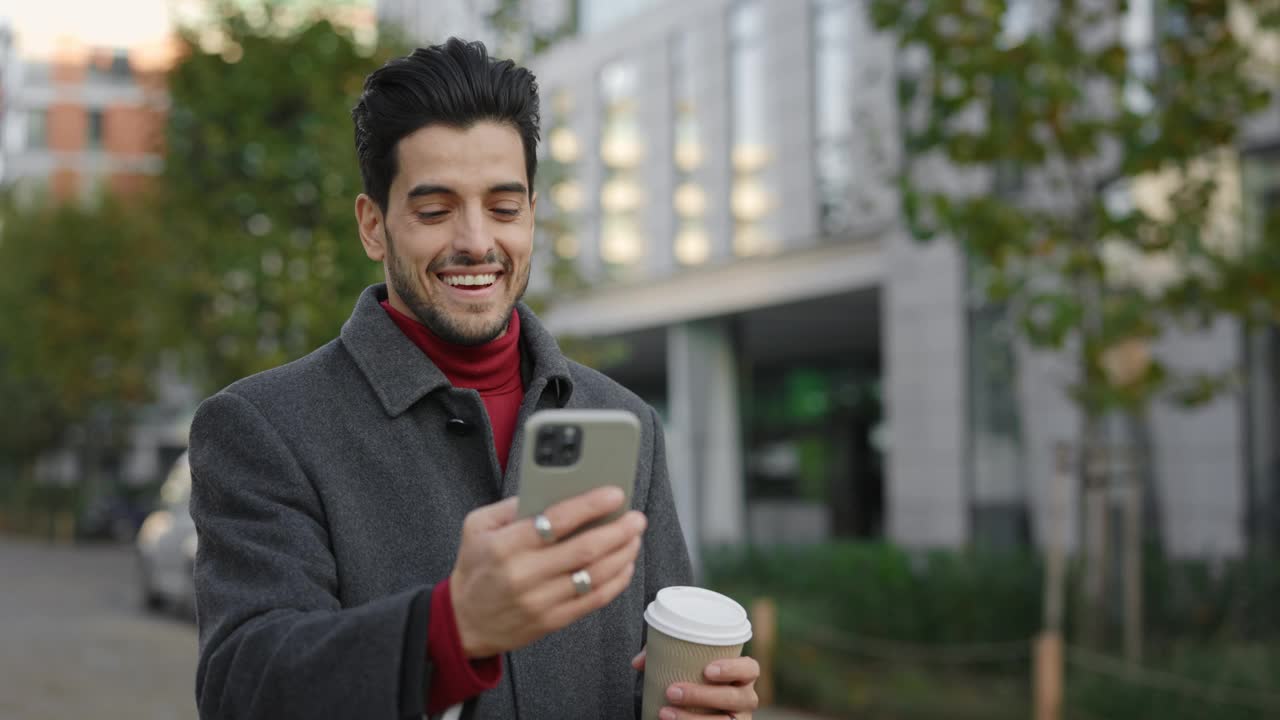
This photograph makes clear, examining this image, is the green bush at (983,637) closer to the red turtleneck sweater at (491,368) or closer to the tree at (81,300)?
the red turtleneck sweater at (491,368)

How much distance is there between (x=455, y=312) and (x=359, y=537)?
362mm

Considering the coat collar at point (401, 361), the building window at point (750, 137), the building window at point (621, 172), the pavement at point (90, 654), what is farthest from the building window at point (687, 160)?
the coat collar at point (401, 361)

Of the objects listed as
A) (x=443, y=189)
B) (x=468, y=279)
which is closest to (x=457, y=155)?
(x=443, y=189)

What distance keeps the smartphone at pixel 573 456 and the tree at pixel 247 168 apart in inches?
514

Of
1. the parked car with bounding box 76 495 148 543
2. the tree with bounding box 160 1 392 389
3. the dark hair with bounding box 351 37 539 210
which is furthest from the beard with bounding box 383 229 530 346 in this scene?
the parked car with bounding box 76 495 148 543

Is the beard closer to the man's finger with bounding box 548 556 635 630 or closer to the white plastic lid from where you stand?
the white plastic lid

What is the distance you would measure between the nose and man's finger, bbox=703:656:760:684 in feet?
2.23

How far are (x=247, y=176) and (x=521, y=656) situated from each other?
17.1m

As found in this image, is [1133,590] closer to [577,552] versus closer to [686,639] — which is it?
[686,639]

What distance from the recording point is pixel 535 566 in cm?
157

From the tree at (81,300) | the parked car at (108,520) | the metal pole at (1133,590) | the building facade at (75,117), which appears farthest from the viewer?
the building facade at (75,117)

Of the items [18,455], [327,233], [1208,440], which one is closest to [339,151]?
[327,233]

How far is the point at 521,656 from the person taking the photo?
218 centimetres

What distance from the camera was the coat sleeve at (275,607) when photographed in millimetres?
1731
